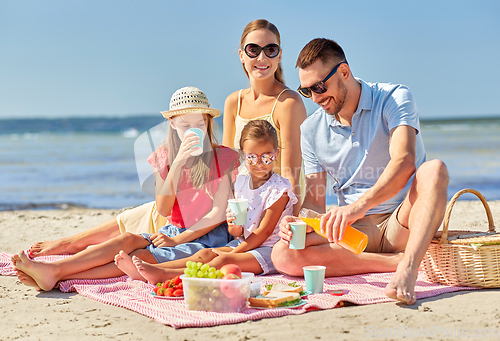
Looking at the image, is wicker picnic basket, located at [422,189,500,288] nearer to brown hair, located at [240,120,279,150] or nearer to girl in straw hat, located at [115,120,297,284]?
girl in straw hat, located at [115,120,297,284]

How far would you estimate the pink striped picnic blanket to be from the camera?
8.74ft

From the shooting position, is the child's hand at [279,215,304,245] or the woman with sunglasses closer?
the child's hand at [279,215,304,245]

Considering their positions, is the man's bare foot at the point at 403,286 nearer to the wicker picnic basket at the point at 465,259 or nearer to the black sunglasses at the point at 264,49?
the wicker picnic basket at the point at 465,259

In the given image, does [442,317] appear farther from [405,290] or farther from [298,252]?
[298,252]

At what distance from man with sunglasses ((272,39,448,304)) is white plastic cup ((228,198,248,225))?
0.32m

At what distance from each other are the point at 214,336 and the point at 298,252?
1.16 meters

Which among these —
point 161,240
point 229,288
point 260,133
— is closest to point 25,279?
point 161,240

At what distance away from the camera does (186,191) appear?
155 inches

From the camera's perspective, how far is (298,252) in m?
3.46

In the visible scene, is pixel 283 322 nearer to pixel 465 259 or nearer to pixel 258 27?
pixel 465 259

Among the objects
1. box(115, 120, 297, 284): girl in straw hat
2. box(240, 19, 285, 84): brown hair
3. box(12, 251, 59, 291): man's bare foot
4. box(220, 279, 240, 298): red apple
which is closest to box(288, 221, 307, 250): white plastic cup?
box(115, 120, 297, 284): girl in straw hat

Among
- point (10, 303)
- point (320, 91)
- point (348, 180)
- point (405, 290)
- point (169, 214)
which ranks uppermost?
point (320, 91)

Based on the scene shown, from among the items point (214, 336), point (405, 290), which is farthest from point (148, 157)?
point (405, 290)

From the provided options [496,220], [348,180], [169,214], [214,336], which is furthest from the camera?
[496,220]
